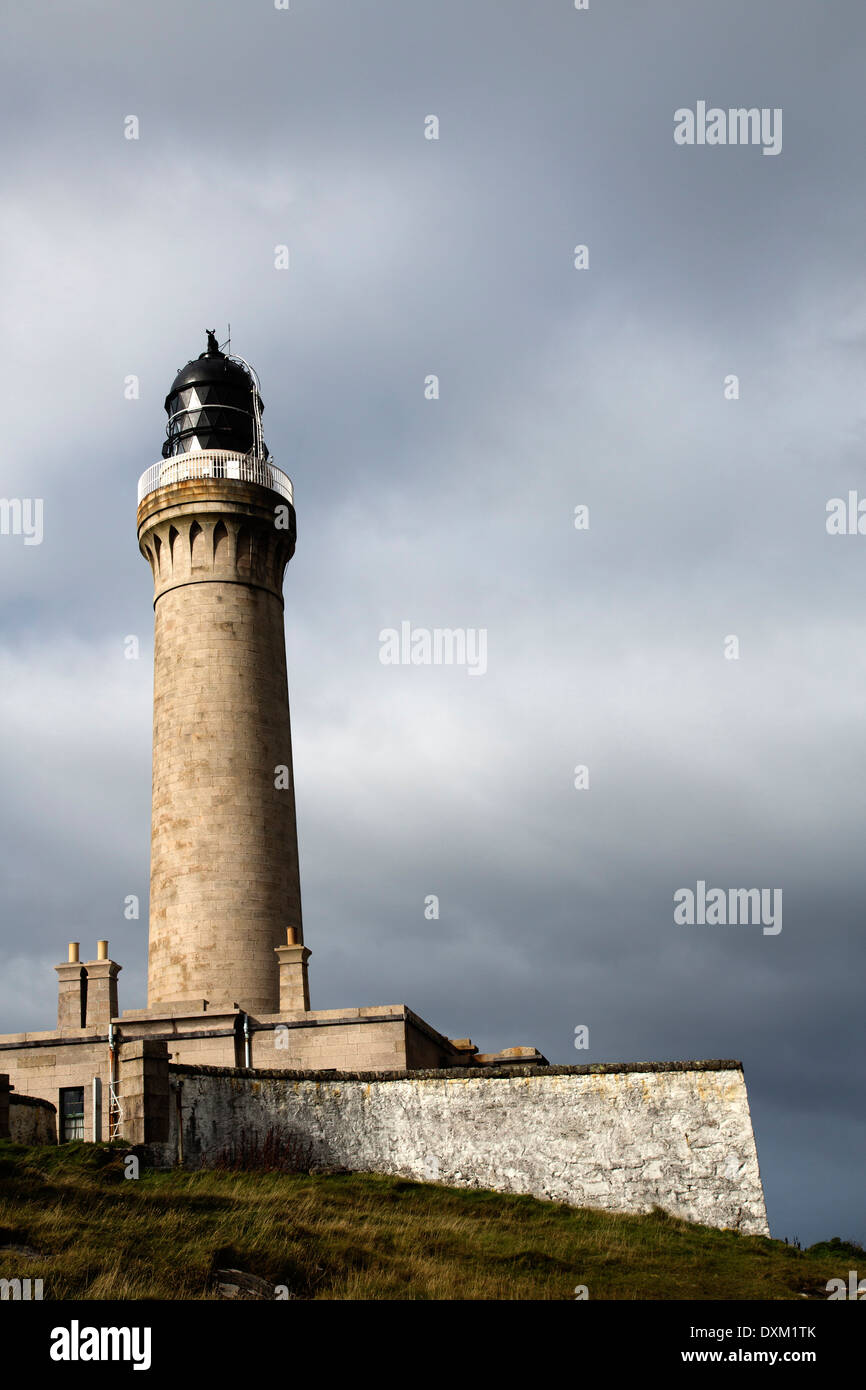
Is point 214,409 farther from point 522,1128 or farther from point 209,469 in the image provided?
point 522,1128

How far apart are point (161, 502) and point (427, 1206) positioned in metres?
18.4

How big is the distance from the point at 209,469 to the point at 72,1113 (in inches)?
592

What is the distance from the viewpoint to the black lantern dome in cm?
3409

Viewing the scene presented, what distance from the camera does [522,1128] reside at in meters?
22.2

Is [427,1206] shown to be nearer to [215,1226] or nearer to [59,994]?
[215,1226]

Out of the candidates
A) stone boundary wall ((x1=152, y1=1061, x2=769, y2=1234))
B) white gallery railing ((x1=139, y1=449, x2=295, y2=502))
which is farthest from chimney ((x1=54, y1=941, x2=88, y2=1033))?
white gallery railing ((x1=139, y1=449, x2=295, y2=502))

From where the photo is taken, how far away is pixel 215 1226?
16672 millimetres

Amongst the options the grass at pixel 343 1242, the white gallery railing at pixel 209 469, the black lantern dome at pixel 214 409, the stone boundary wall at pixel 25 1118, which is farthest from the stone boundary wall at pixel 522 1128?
the black lantern dome at pixel 214 409

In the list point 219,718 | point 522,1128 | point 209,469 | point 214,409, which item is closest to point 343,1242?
point 522,1128

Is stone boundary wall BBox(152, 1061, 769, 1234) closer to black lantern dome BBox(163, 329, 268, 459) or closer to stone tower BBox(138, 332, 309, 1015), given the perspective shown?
stone tower BBox(138, 332, 309, 1015)

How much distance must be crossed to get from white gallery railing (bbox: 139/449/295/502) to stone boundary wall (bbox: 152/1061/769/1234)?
51.3 ft

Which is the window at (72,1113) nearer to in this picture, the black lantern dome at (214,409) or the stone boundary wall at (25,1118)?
the stone boundary wall at (25,1118)
